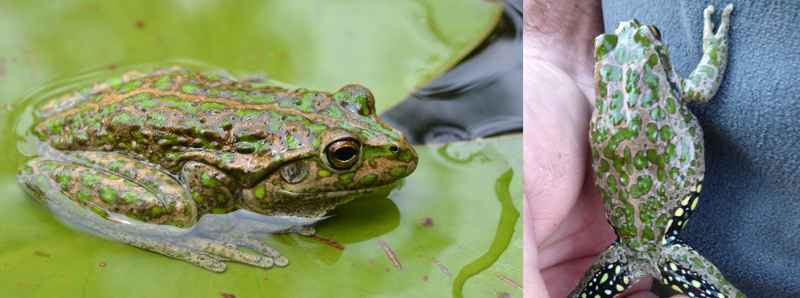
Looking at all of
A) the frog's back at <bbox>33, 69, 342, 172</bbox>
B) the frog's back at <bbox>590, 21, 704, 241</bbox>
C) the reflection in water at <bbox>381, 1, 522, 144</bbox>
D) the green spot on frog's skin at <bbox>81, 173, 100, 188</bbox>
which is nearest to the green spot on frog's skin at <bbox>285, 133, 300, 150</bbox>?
the frog's back at <bbox>33, 69, 342, 172</bbox>

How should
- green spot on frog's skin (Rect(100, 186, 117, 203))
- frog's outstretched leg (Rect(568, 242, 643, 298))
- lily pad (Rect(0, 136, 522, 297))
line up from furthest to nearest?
1. frog's outstretched leg (Rect(568, 242, 643, 298))
2. green spot on frog's skin (Rect(100, 186, 117, 203))
3. lily pad (Rect(0, 136, 522, 297))

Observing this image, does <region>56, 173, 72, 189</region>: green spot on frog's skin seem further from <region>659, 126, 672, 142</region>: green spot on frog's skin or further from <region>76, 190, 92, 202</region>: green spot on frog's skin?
<region>659, 126, 672, 142</region>: green spot on frog's skin

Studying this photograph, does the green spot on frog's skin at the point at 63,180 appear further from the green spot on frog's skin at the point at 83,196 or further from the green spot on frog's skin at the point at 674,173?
the green spot on frog's skin at the point at 674,173

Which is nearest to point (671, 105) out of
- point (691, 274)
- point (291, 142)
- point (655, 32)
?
point (655, 32)

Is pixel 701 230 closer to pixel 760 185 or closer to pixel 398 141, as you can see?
pixel 760 185

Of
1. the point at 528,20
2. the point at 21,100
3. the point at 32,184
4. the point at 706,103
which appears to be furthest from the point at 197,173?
the point at 706,103

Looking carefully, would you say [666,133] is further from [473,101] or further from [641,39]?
[473,101]
